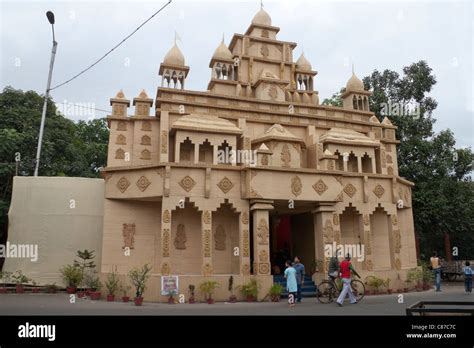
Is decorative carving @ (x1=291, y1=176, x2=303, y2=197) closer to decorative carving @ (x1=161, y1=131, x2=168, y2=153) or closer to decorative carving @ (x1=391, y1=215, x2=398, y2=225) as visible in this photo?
decorative carving @ (x1=391, y1=215, x2=398, y2=225)

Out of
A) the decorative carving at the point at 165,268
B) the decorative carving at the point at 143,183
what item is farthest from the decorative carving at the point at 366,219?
the decorative carving at the point at 143,183

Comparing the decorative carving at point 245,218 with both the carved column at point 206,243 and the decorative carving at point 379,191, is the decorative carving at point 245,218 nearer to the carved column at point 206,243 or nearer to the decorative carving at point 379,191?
the carved column at point 206,243

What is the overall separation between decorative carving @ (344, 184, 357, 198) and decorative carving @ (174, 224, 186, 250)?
25.9 feet

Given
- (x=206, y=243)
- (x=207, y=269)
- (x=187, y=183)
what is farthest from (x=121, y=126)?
(x=207, y=269)

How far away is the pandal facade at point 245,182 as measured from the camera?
52.5 feet

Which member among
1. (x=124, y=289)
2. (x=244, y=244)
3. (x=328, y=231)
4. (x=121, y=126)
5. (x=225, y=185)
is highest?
(x=121, y=126)

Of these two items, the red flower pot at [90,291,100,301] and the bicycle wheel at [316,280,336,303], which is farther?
the red flower pot at [90,291,100,301]

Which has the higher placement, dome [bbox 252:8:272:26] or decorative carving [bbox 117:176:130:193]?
dome [bbox 252:8:272:26]

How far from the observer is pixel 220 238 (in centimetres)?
1748

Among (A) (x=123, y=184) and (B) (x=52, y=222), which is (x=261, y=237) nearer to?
(A) (x=123, y=184)

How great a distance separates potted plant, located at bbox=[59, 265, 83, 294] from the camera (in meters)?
15.7

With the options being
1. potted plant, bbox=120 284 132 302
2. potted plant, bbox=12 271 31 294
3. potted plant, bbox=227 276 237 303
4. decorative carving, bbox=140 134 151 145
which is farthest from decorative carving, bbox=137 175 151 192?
potted plant, bbox=12 271 31 294

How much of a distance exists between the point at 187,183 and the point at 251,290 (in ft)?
16.5
